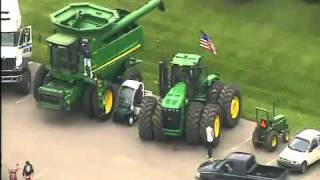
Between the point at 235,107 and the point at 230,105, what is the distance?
721 mm

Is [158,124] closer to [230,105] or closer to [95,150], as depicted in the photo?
[95,150]

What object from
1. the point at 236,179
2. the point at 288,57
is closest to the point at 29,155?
the point at 236,179

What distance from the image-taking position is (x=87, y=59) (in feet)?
89.7

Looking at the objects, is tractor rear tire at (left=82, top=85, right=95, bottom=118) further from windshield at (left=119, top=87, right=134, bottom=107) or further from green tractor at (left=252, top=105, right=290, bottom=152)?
green tractor at (left=252, top=105, right=290, bottom=152)

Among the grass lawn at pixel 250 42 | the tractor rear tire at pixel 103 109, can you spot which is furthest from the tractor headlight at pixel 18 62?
the grass lawn at pixel 250 42

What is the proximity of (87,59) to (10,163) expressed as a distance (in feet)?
16.2

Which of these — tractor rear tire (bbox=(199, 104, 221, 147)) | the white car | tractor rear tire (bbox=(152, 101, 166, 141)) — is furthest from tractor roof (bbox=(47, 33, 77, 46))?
the white car

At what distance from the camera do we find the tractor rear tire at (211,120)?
24.7 meters

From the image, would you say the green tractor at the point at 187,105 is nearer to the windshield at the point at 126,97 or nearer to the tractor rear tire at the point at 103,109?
the windshield at the point at 126,97

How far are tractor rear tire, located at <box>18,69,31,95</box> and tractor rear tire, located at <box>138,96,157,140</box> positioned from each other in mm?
6542

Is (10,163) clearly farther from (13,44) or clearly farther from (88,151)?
(13,44)

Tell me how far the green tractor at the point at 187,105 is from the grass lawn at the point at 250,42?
2.39 meters

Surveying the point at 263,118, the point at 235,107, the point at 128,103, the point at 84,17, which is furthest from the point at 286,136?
the point at 84,17

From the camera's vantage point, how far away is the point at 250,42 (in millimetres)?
34812
